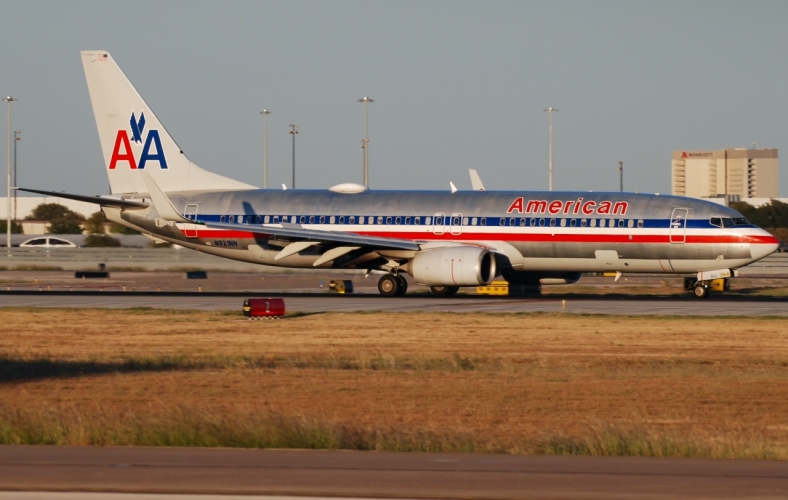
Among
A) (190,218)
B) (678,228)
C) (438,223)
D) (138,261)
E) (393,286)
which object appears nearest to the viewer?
(678,228)

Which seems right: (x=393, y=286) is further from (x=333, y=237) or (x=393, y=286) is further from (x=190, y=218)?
(x=190, y=218)

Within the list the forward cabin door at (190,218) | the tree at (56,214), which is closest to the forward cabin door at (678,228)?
the forward cabin door at (190,218)

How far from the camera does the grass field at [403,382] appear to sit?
14258 mm

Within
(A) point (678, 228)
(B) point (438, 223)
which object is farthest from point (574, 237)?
(B) point (438, 223)

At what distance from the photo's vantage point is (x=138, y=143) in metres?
47.1

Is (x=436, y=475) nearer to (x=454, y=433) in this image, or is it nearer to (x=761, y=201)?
(x=454, y=433)

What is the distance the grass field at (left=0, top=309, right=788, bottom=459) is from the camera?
1426 cm

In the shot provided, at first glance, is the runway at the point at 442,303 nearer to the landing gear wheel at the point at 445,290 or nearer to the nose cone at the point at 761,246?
the landing gear wheel at the point at 445,290

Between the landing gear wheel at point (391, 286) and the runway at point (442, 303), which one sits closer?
the runway at point (442, 303)

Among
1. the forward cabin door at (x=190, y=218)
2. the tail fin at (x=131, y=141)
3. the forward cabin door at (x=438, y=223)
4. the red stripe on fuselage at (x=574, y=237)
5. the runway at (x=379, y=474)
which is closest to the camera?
the runway at (x=379, y=474)

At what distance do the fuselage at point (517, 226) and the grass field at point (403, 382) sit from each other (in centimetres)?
740

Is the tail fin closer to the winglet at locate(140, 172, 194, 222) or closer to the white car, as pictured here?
the winglet at locate(140, 172, 194, 222)

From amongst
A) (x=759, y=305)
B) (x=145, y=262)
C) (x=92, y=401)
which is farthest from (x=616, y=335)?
(x=145, y=262)

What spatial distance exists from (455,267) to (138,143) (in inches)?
597
